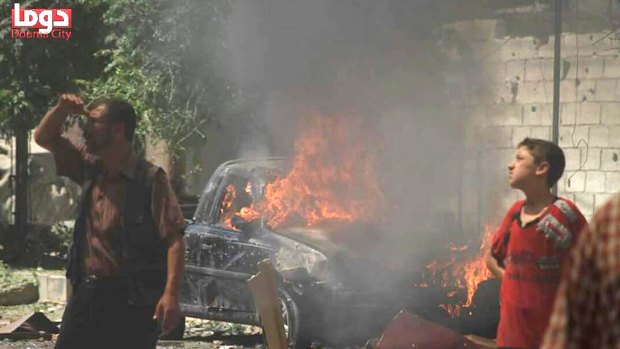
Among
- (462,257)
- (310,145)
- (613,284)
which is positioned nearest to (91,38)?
(310,145)

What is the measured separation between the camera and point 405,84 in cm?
1416

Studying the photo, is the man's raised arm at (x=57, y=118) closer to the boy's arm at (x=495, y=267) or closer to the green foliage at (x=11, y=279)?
the boy's arm at (x=495, y=267)

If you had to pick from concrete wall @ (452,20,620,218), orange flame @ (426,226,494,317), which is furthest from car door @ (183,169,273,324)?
concrete wall @ (452,20,620,218)

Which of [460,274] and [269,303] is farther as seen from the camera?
[460,274]

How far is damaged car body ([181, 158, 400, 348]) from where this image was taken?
9.16 m

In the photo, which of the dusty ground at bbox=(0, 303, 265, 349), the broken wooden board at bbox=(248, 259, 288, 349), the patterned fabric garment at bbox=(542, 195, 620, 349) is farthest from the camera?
the dusty ground at bbox=(0, 303, 265, 349)

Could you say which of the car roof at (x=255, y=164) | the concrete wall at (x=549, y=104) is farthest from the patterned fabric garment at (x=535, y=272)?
the concrete wall at (x=549, y=104)

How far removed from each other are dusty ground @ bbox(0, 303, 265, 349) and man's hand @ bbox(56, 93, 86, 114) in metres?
5.16

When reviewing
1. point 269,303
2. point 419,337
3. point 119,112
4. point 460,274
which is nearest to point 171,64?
point 460,274

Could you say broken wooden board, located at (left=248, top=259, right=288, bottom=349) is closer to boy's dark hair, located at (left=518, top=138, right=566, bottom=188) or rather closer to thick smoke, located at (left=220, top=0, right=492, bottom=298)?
boy's dark hair, located at (left=518, top=138, right=566, bottom=188)

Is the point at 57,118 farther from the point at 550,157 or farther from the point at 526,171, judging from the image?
the point at 550,157

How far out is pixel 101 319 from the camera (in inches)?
205

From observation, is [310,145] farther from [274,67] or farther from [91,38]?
[91,38]

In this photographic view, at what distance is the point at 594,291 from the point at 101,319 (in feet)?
12.3
